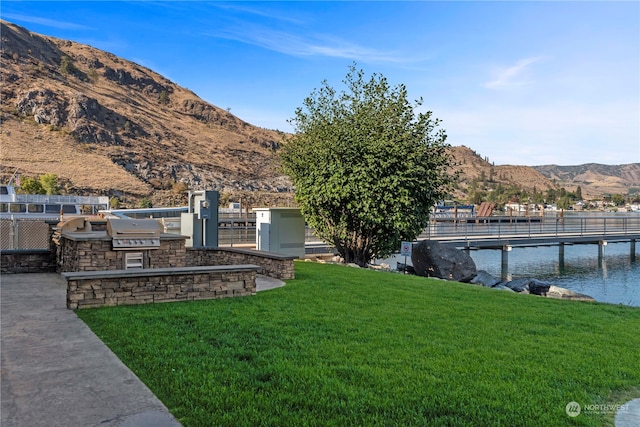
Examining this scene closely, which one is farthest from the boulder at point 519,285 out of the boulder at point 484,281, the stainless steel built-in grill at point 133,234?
the stainless steel built-in grill at point 133,234

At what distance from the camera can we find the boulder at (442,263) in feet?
61.3

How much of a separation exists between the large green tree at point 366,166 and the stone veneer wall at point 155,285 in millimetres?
8084

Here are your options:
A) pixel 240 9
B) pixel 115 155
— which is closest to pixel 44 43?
pixel 115 155

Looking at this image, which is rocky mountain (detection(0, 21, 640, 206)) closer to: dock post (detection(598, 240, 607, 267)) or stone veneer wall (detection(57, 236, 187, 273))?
dock post (detection(598, 240, 607, 267))

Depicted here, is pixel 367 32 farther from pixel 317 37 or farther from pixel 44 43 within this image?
pixel 44 43

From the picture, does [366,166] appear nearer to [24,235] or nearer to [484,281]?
[484,281]

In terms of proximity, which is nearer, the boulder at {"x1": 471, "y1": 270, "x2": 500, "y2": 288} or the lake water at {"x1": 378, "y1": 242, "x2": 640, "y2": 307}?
the boulder at {"x1": 471, "y1": 270, "x2": 500, "y2": 288}

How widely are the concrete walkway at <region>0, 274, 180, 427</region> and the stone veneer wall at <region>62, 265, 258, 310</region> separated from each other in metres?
0.65

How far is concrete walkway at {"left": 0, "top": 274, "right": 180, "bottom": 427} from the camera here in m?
3.53

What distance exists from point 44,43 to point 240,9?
458ft

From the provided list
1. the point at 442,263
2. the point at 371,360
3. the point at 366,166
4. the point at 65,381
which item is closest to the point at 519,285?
the point at 442,263

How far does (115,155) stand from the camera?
89.5m

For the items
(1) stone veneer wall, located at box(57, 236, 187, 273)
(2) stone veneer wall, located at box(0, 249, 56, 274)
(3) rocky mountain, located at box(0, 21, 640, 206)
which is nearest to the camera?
(1) stone veneer wall, located at box(57, 236, 187, 273)

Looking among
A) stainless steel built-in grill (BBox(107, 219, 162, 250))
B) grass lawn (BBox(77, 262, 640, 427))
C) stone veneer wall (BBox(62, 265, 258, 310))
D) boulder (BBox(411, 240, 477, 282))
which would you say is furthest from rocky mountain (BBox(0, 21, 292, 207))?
grass lawn (BBox(77, 262, 640, 427))
